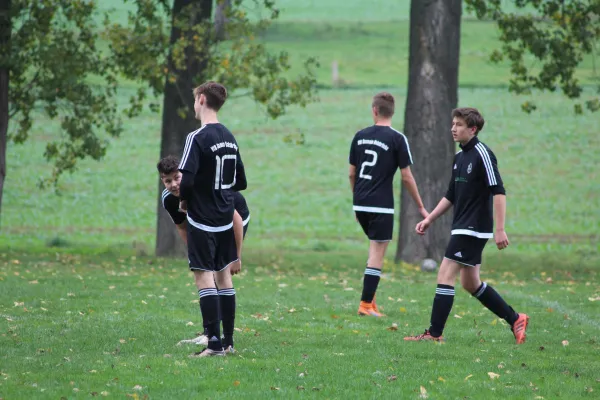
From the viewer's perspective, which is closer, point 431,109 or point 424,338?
point 424,338

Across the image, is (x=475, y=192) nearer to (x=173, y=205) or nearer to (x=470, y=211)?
(x=470, y=211)

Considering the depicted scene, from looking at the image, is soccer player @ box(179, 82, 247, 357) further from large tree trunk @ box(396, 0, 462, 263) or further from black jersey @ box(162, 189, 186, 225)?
large tree trunk @ box(396, 0, 462, 263)

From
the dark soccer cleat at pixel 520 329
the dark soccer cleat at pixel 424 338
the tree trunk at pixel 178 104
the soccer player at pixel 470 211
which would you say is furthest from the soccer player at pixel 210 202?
the tree trunk at pixel 178 104

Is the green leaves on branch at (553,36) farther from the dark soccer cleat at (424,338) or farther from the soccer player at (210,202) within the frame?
the soccer player at (210,202)

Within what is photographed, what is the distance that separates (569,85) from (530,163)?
17.7 metres

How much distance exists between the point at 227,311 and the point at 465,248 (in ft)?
6.99

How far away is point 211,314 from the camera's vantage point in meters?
8.06

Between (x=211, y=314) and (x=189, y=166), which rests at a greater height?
(x=189, y=166)

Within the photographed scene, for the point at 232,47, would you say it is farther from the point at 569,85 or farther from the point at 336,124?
the point at 336,124

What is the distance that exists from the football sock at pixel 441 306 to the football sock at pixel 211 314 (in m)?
2.07

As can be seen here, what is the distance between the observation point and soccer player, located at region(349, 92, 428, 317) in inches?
420

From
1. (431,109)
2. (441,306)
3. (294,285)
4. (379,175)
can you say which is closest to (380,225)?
(379,175)

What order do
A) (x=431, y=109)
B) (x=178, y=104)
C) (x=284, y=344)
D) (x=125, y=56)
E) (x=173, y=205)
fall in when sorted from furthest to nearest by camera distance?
(x=125, y=56) → (x=178, y=104) → (x=431, y=109) → (x=284, y=344) → (x=173, y=205)

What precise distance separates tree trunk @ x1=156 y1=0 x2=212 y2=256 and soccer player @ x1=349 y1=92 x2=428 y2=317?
9.11 metres
